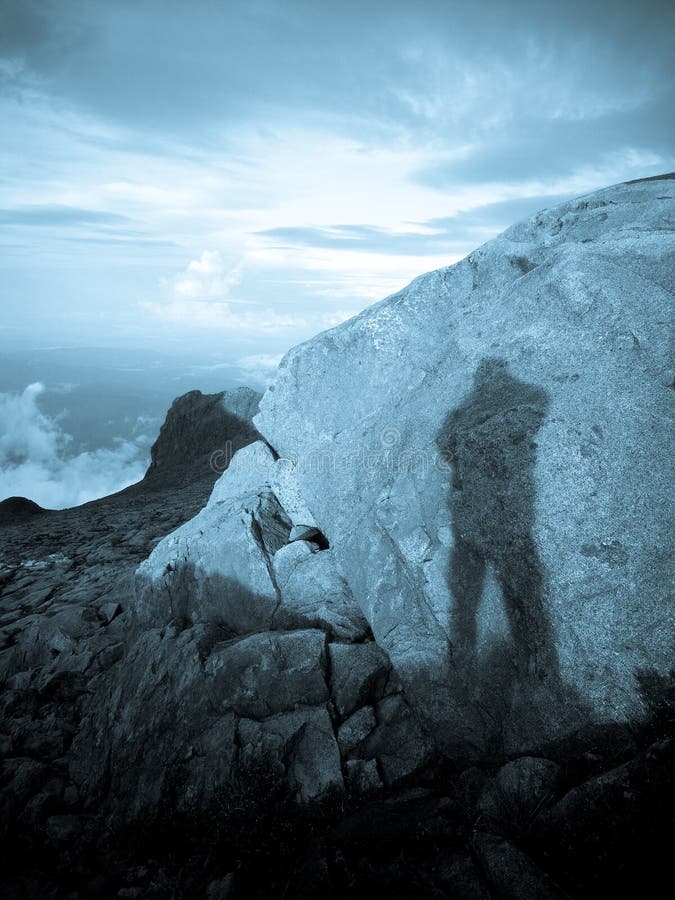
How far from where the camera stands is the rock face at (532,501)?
6074mm

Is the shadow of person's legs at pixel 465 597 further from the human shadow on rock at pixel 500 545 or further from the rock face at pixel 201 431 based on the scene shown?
the rock face at pixel 201 431

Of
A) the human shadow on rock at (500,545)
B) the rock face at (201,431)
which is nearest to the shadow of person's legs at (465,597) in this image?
the human shadow on rock at (500,545)

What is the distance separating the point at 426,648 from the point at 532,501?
2.81m

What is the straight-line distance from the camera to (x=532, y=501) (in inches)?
263

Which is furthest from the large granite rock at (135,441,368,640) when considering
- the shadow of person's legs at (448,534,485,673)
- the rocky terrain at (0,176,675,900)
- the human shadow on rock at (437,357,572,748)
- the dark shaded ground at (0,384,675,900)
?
the dark shaded ground at (0,384,675,900)

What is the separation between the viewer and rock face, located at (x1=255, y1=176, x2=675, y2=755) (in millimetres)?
6074

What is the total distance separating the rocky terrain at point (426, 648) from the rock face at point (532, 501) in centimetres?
3

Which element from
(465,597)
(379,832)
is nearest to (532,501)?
(465,597)

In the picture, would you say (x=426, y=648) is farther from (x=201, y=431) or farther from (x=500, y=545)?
(x=201, y=431)

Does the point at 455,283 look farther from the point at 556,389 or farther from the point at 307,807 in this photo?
the point at 307,807

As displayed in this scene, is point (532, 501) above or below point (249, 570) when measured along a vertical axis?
above

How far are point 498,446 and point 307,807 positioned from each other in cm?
576

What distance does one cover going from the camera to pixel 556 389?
23.6 feet

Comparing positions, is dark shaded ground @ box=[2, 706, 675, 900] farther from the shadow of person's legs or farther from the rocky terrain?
the shadow of person's legs
